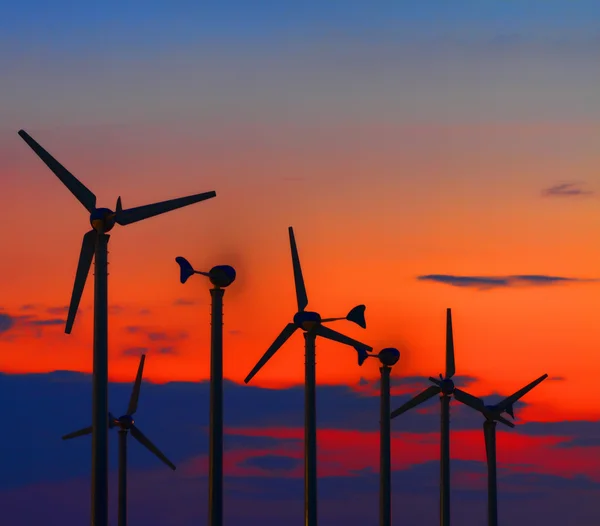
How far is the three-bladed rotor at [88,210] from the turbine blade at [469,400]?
79.7 metres

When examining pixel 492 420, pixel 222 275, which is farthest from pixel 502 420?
pixel 222 275

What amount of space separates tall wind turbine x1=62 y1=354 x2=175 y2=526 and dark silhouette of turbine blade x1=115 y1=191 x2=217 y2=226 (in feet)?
226

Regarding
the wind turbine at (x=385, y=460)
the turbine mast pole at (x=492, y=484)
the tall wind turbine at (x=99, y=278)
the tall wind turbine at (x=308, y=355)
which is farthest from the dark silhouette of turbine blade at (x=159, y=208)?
the turbine mast pole at (x=492, y=484)

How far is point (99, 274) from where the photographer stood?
107875 millimetres

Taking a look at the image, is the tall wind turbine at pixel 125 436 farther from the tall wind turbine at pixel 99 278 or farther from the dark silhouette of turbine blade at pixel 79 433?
the tall wind turbine at pixel 99 278

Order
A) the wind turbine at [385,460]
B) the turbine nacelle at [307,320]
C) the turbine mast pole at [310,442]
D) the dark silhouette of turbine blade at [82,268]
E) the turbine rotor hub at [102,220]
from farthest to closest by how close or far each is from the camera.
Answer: the wind turbine at [385,460], the turbine nacelle at [307,320], the turbine mast pole at [310,442], the dark silhouette of turbine blade at [82,268], the turbine rotor hub at [102,220]

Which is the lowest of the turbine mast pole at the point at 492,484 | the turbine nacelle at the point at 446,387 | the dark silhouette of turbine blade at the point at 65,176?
the turbine mast pole at the point at 492,484

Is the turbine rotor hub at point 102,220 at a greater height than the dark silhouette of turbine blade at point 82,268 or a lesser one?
greater

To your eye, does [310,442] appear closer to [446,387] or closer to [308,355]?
[308,355]

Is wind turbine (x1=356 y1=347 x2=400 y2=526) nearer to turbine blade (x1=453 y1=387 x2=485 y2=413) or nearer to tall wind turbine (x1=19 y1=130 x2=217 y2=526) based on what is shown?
turbine blade (x1=453 y1=387 x2=485 y2=413)

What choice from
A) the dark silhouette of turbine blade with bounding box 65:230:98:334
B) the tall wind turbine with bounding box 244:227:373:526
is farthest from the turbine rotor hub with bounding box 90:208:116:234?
the tall wind turbine with bounding box 244:227:373:526

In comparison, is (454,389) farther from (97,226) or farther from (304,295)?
(97,226)

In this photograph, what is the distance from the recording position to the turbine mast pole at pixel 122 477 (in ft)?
593

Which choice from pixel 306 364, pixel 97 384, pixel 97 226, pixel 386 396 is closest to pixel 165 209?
pixel 97 226
